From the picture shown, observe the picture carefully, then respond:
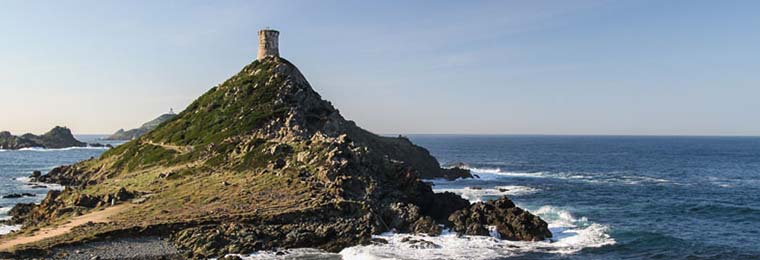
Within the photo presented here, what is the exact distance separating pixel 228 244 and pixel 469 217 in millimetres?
22671

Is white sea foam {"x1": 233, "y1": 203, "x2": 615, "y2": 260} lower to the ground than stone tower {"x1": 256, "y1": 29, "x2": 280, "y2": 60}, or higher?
lower

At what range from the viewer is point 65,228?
46.8m

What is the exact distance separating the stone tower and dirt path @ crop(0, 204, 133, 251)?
6040 cm

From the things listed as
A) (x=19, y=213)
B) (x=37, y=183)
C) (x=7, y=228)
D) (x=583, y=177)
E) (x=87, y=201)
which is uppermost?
(x=87, y=201)

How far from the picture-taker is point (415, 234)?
49.6m

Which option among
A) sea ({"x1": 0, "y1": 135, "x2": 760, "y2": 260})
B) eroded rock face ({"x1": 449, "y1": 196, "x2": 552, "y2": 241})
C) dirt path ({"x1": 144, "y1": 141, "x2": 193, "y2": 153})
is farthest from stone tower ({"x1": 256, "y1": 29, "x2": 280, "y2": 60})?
eroded rock face ({"x1": 449, "y1": 196, "x2": 552, "y2": 241})

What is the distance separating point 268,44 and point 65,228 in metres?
69.9

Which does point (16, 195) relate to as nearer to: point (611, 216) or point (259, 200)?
point (259, 200)

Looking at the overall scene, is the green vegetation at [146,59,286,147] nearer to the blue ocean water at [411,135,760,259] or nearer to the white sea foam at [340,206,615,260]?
the blue ocean water at [411,135,760,259]

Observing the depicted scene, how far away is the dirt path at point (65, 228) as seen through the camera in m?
42.5

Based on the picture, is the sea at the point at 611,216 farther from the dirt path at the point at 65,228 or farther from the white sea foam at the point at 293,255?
the dirt path at the point at 65,228

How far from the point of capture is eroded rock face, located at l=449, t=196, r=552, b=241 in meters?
49.6

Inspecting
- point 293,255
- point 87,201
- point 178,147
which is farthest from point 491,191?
point 87,201

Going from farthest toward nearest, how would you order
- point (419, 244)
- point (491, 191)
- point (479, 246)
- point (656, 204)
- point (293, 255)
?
point (491, 191)
point (656, 204)
point (479, 246)
point (419, 244)
point (293, 255)
